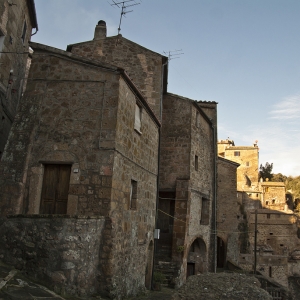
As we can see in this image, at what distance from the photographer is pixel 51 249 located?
683 cm

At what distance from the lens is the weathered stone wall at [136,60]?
1526cm

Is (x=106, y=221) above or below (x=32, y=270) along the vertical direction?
above

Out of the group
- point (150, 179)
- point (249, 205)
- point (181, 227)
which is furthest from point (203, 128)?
point (249, 205)

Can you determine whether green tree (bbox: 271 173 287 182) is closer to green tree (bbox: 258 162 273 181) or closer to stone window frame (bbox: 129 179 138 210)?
green tree (bbox: 258 162 273 181)

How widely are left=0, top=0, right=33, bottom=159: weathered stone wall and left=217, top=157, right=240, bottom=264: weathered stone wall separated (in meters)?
14.8

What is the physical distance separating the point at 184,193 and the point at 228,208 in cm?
856

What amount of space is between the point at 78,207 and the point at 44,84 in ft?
11.1

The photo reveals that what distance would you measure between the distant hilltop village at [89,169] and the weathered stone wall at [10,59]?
1.6 inches

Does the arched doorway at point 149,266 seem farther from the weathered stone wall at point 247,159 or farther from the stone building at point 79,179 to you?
the weathered stone wall at point 247,159

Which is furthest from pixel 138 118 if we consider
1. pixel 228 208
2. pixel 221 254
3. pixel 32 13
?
pixel 221 254

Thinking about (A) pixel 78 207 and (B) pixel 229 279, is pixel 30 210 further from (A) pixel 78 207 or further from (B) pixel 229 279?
(B) pixel 229 279

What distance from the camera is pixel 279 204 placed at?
151 ft

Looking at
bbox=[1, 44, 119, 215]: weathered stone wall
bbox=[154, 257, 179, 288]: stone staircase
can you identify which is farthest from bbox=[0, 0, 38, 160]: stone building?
bbox=[154, 257, 179, 288]: stone staircase

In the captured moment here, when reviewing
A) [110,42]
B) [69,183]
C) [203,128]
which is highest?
[110,42]
